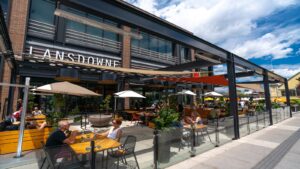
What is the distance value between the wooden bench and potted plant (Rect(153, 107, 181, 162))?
384cm

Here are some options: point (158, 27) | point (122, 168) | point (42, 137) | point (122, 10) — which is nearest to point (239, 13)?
point (158, 27)

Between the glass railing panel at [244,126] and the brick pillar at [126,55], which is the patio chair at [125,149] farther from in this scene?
the brick pillar at [126,55]

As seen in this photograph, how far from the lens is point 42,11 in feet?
35.7

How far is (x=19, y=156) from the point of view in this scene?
4219 mm

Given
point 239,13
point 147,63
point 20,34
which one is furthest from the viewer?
point 147,63

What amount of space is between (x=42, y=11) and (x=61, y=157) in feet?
38.9

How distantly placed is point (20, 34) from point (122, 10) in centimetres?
952

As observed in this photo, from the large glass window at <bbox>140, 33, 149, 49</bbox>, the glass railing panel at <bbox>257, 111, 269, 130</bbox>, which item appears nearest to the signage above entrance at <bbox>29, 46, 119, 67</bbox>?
the large glass window at <bbox>140, 33, 149, 49</bbox>

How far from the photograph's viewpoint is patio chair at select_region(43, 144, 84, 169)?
2807mm

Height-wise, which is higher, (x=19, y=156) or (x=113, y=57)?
(x=113, y=57)

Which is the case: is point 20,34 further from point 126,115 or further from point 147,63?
point 147,63

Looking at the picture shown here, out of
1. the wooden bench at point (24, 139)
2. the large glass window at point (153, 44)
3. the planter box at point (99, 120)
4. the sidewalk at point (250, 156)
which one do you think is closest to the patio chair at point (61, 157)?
the sidewalk at point (250, 156)

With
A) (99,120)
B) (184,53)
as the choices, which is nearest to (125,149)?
(99,120)

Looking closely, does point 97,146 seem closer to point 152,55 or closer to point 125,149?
point 125,149
